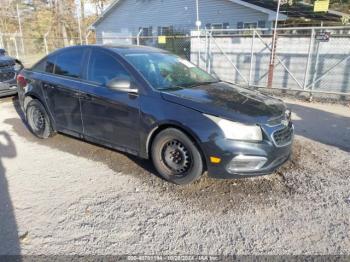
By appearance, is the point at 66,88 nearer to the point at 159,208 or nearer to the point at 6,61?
the point at 159,208

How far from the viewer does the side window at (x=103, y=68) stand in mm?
4035

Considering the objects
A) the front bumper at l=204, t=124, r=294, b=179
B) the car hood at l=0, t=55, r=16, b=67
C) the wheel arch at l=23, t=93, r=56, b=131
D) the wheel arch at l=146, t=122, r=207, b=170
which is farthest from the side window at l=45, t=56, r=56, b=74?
the car hood at l=0, t=55, r=16, b=67

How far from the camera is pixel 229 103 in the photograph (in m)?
3.54

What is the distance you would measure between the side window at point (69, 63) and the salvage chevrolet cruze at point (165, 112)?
0.06 ft

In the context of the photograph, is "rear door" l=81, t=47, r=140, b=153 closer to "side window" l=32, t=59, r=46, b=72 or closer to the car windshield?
the car windshield

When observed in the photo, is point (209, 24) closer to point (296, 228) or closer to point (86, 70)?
point (86, 70)

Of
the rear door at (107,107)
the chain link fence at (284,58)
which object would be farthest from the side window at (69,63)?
the chain link fence at (284,58)

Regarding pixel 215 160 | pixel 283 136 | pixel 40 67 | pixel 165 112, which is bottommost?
pixel 215 160

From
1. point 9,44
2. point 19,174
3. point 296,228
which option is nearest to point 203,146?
point 296,228

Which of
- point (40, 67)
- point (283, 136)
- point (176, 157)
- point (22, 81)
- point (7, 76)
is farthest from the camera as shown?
point (7, 76)

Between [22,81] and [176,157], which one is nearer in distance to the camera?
[176,157]

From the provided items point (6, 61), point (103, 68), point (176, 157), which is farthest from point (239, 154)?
point (6, 61)

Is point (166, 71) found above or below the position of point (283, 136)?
above

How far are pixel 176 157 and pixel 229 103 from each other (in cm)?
92
